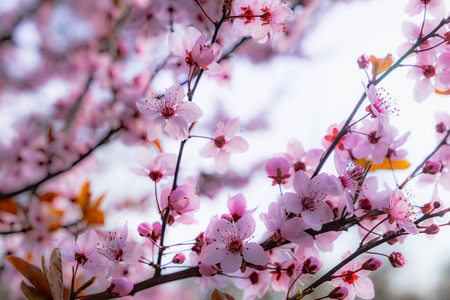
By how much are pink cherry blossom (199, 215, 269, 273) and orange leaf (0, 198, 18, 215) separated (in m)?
1.14

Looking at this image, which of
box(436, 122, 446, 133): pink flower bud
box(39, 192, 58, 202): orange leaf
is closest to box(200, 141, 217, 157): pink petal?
box(436, 122, 446, 133): pink flower bud

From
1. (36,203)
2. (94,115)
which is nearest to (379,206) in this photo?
(36,203)

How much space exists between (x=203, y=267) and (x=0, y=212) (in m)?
1.24

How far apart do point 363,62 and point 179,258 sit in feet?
2.01

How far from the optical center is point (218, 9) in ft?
3.67

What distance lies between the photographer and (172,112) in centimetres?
84

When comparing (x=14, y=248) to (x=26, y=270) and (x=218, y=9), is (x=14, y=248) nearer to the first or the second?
(x=26, y=270)

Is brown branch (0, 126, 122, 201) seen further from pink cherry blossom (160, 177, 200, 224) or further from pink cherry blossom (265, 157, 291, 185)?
pink cherry blossom (265, 157, 291, 185)

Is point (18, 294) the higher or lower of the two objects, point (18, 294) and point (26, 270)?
the higher

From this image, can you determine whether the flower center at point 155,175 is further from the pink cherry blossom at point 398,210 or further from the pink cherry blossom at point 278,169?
the pink cherry blossom at point 398,210

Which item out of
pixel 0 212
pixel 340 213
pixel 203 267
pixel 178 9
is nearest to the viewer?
pixel 203 267

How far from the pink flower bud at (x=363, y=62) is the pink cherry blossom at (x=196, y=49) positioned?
1.07 feet

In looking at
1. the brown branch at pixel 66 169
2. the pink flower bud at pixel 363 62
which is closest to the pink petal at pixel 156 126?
the pink flower bud at pixel 363 62

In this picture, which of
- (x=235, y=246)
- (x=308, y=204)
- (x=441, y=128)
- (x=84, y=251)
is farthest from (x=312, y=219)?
(x=441, y=128)
